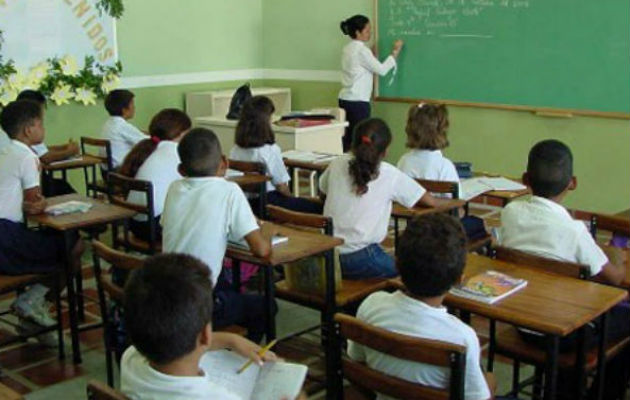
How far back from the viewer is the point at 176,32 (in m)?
7.89

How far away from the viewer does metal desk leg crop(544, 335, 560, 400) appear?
90.1 inches

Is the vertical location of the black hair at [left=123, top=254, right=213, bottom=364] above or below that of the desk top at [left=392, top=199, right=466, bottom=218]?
above

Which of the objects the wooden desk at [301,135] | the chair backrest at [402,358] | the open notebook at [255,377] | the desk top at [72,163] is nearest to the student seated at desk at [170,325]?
the open notebook at [255,377]

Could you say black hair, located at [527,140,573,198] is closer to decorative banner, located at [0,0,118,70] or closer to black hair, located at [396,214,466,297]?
black hair, located at [396,214,466,297]

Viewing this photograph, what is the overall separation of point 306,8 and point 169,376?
7.03 m

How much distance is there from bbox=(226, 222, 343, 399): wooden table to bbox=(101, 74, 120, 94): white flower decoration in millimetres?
4414

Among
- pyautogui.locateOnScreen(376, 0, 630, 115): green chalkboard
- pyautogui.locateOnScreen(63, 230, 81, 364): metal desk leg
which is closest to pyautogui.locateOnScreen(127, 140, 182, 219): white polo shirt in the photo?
pyautogui.locateOnScreen(63, 230, 81, 364): metal desk leg

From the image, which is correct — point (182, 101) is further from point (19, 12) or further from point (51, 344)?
point (51, 344)

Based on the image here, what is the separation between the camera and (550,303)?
242cm

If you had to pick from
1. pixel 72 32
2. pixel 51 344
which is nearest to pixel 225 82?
pixel 72 32

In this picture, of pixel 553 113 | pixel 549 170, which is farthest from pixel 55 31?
pixel 549 170

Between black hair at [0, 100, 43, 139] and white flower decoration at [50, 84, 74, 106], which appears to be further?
white flower decoration at [50, 84, 74, 106]

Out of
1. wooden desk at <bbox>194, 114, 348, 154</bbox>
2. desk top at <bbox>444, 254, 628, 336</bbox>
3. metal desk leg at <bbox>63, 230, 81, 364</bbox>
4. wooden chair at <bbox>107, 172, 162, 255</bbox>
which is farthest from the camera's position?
wooden desk at <bbox>194, 114, 348, 154</bbox>

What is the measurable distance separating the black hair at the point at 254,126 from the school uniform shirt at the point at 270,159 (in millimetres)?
36
